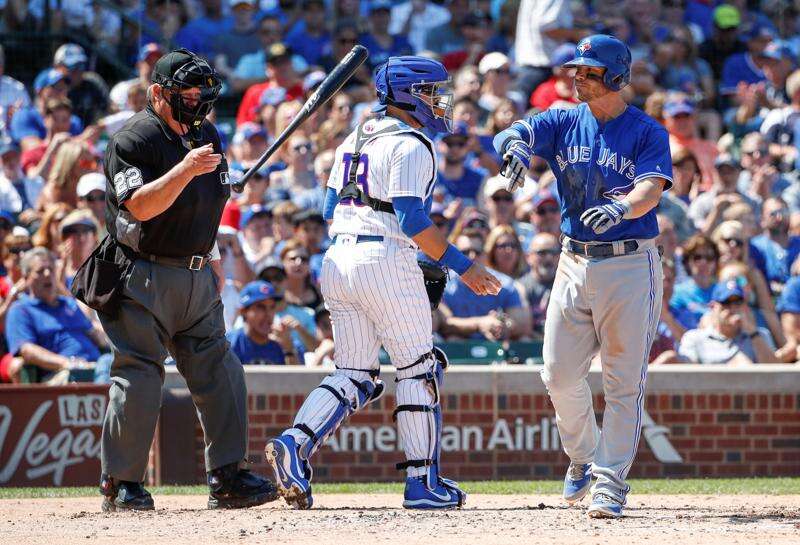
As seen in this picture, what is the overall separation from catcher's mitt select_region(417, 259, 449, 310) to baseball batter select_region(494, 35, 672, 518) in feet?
2.19

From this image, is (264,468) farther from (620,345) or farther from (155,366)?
(620,345)

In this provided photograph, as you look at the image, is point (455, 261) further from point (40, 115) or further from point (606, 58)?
point (40, 115)

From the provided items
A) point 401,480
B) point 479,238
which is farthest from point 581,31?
point 401,480

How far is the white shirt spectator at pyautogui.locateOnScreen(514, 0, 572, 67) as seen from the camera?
14.4 metres

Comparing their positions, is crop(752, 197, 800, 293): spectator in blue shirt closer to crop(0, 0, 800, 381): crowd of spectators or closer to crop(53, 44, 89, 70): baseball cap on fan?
crop(0, 0, 800, 381): crowd of spectators

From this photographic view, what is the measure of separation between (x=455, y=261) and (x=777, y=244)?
6563 millimetres

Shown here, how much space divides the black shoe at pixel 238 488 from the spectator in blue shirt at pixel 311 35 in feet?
29.4

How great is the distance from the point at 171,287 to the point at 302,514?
1163 millimetres

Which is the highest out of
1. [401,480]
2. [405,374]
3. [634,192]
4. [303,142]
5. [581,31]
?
[581,31]

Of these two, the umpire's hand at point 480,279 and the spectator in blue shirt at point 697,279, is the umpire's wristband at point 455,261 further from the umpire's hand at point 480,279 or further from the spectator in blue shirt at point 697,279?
the spectator in blue shirt at point 697,279

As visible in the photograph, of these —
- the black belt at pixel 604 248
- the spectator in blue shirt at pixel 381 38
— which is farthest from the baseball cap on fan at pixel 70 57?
the black belt at pixel 604 248

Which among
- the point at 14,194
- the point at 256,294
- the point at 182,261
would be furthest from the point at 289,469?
the point at 14,194

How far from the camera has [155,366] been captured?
6359 millimetres

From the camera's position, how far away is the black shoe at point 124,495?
6367 millimetres
